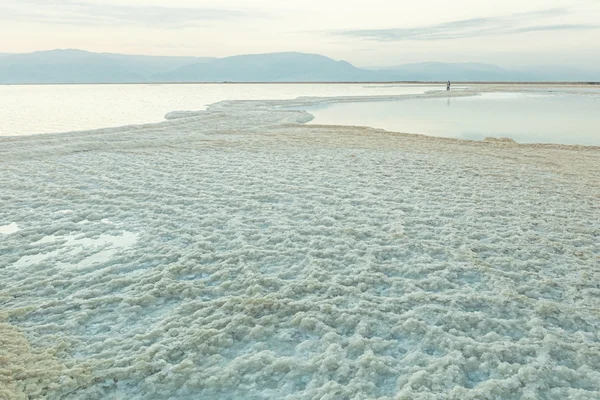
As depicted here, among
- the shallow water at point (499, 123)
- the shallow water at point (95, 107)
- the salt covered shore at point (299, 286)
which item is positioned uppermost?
the shallow water at point (95, 107)

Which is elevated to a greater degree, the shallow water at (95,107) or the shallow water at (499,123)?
the shallow water at (95,107)

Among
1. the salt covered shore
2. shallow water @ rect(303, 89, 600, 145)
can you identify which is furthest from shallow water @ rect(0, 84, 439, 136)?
the salt covered shore

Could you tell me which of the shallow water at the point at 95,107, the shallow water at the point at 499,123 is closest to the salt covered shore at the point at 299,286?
the shallow water at the point at 499,123

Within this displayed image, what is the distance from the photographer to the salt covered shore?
12.1ft

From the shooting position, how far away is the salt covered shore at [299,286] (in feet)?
12.1

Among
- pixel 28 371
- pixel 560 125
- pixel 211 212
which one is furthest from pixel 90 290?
pixel 560 125

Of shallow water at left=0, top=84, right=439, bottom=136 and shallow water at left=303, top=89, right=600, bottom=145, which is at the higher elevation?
shallow water at left=0, top=84, right=439, bottom=136

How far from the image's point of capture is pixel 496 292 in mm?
5223

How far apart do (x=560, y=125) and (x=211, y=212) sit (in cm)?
2263

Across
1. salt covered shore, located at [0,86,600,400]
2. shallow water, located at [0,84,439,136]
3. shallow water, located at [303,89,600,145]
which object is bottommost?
salt covered shore, located at [0,86,600,400]

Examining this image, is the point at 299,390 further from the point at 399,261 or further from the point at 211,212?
the point at 211,212

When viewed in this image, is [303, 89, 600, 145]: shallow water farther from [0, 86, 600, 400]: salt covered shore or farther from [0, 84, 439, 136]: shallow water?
[0, 84, 439, 136]: shallow water

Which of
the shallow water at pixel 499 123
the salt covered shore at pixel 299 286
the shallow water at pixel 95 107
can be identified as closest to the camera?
the salt covered shore at pixel 299 286

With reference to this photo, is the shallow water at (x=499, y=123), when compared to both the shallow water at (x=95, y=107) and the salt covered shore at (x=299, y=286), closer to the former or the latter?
the salt covered shore at (x=299, y=286)
